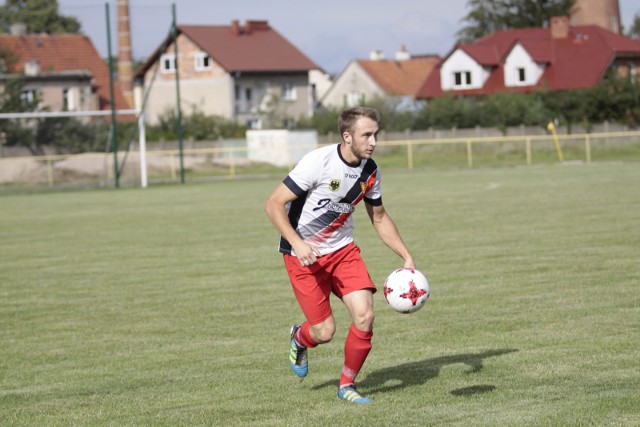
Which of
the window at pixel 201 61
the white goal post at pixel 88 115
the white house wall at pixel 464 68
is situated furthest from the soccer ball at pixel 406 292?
the window at pixel 201 61

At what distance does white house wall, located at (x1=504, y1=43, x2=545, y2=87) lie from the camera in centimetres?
7069

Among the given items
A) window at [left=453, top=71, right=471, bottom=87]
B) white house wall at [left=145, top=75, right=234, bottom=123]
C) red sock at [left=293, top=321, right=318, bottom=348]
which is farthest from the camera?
white house wall at [left=145, top=75, right=234, bottom=123]

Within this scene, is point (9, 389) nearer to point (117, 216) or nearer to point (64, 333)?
point (64, 333)

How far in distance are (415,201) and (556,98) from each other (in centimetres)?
3700

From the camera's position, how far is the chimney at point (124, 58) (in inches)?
1927

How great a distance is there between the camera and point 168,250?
56.4 ft

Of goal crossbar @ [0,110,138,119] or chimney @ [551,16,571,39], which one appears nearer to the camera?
goal crossbar @ [0,110,138,119]

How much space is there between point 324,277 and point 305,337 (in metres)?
0.48

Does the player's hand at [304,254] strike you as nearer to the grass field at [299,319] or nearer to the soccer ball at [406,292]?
the soccer ball at [406,292]

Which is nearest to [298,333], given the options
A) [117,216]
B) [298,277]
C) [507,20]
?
[298,277]

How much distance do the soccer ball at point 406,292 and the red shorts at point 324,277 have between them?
0.14 m

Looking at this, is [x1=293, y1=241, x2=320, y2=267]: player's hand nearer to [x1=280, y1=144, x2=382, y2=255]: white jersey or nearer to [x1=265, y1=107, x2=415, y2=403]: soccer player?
[x1=265, y1=107, x2=415, y2=403]: soccer player

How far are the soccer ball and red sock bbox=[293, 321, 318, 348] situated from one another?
63 centimetres

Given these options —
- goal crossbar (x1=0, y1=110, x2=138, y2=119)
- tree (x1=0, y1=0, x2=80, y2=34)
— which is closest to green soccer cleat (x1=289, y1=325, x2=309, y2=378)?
goal crossbar (x1=0, y1=110, x2=138, y2=119)
